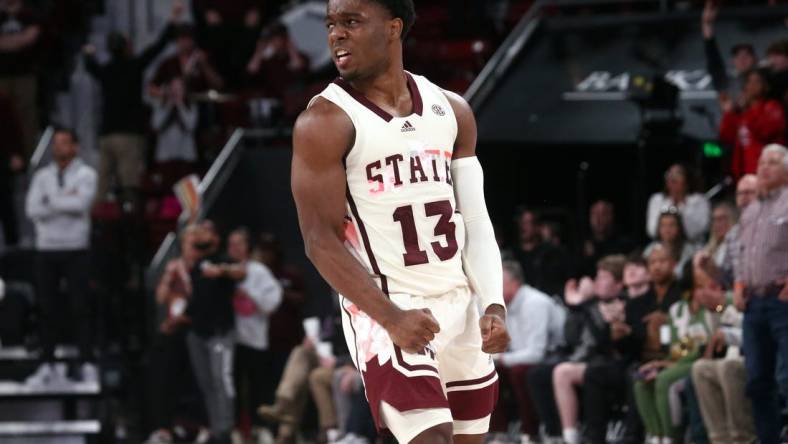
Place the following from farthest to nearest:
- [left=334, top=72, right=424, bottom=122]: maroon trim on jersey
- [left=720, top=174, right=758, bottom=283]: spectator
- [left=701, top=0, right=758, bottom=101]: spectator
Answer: [left=701, top=0, right=758, bottom=101]: spectator → [left=720, top=174, right=758, bottom=283]: spectator → [left=334, top=72, right=424, bottom=122]: maroon trim on jersey

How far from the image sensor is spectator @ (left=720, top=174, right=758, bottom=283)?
30.1 ft

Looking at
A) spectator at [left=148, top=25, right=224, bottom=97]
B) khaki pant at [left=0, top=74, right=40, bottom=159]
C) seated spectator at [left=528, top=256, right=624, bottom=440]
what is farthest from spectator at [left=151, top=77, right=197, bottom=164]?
seated spectator at [left=528, top=256, right=624, bottom=440]

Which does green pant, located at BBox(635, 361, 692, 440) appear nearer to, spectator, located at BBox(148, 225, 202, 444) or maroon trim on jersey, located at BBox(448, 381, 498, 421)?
spectator, located at BBox(148, 225, 202, 444)

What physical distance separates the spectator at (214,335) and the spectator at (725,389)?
4025mm

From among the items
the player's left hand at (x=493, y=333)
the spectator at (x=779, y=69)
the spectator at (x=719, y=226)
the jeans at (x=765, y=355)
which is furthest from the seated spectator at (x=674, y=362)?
the player's left hand at (x=493, y=333)

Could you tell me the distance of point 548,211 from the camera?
44.1ft

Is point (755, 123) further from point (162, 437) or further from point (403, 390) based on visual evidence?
point (403, 390)

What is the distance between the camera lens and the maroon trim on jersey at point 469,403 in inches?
195

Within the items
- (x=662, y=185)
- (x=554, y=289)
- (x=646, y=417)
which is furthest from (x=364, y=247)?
(x=662, y=185)

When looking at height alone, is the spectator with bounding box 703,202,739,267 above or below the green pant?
above

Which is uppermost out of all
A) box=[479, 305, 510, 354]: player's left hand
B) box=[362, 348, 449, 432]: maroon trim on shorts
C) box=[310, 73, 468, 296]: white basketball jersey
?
box=[310, 73, 468, 296]: white basketball jersey

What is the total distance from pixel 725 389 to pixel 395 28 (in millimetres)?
5089

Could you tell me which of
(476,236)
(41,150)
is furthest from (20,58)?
(476,236)

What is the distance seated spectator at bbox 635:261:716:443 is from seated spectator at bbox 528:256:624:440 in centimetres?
49
